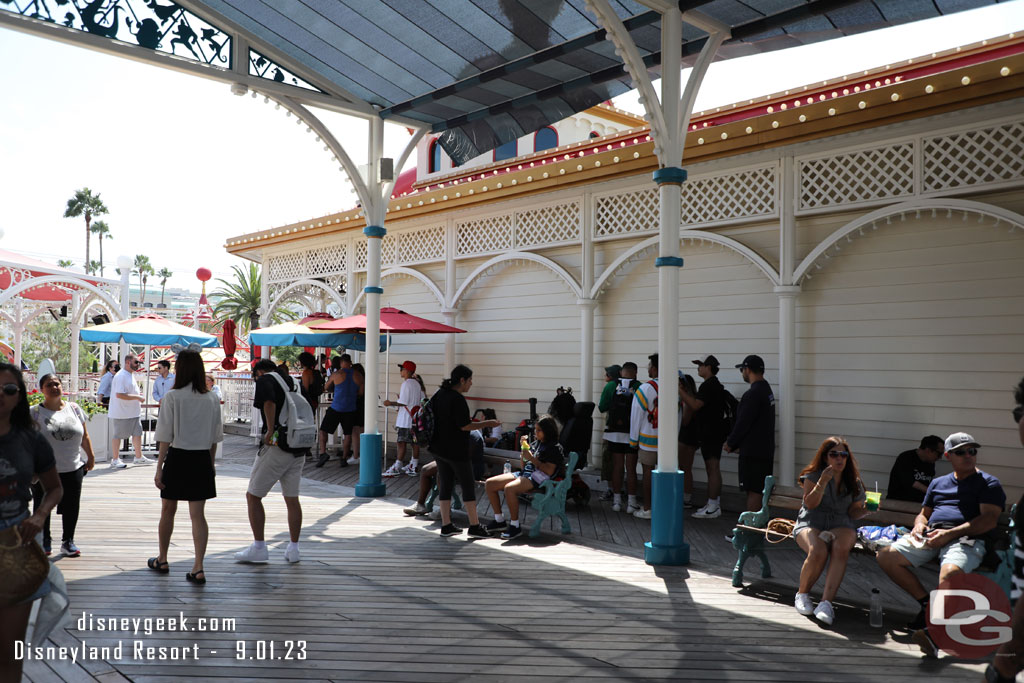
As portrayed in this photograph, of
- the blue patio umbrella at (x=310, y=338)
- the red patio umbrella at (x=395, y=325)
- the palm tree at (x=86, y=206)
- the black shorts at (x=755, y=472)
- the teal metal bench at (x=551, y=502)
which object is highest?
the palm tree at (x=86, y=206)

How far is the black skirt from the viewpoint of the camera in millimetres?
4992

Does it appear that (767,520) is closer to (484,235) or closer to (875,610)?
(875,610)

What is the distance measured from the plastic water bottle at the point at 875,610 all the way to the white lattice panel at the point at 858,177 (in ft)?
13.2

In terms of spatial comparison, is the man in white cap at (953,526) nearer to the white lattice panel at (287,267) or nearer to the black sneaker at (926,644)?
A: the black sneaker at (926,644)

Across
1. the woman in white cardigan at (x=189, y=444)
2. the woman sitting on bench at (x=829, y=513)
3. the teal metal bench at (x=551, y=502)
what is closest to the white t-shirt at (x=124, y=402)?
the woman in white cardigan at (x=189, y=444)

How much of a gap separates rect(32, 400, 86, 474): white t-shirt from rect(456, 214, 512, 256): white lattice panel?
20.8ft

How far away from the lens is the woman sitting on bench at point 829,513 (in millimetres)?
4645

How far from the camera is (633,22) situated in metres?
6.10

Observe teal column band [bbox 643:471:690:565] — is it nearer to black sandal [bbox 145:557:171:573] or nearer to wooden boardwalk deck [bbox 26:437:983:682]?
wooden boardwalk deck [bbox 26:437:983:682]

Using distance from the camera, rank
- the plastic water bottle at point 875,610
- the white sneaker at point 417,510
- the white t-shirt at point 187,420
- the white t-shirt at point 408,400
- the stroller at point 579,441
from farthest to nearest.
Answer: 1. the white t-shirt at point 408,400
2. the stroller at point 579,441
3. the white sneaker at point 417,510
4. the white t-shirt at point 187,420
5. the plastic water bottle at point 875,610

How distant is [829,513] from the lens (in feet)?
15.7

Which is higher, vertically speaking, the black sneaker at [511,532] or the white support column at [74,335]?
the white support column at [74,335]

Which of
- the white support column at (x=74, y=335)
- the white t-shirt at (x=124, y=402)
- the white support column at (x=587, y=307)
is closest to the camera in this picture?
the white support column at (x=587, y=307)

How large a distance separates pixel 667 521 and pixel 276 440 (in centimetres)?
300
